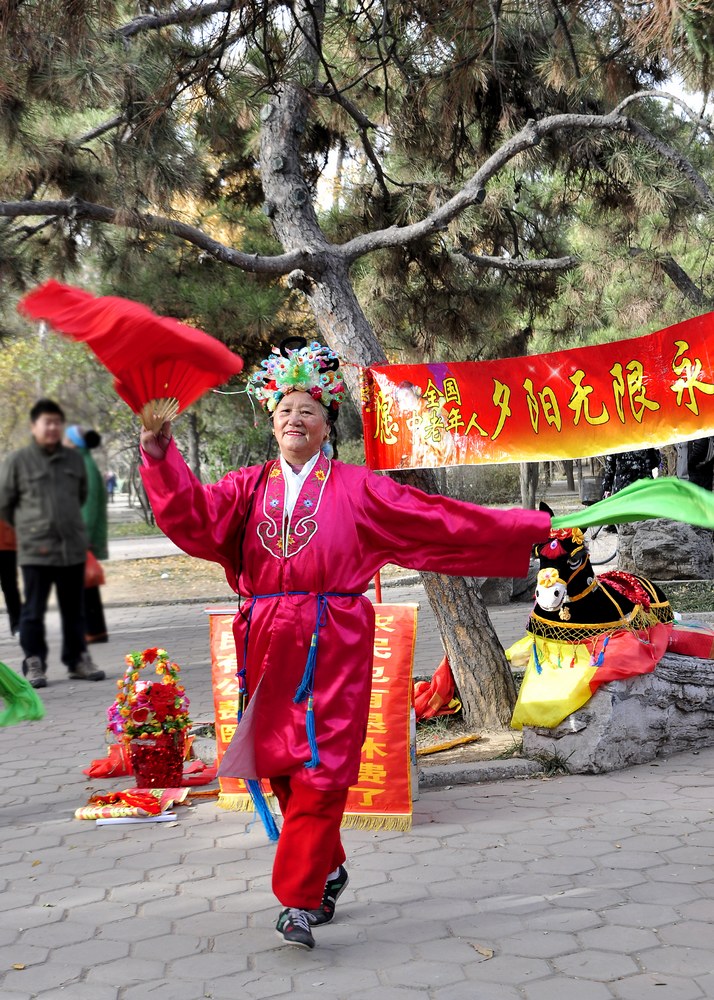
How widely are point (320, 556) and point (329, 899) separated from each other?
1.17 meters

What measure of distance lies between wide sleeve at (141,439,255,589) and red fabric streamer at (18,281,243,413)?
284 millimetres

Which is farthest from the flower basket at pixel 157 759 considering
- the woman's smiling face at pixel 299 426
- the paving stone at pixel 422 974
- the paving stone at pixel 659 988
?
the paving stone at pixel 659 988

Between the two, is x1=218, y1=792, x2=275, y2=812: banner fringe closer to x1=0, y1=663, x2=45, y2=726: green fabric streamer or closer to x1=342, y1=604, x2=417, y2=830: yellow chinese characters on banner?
Answer: x1=342, y1=604, x2=417, y2=830: yellow chinese characters on banner

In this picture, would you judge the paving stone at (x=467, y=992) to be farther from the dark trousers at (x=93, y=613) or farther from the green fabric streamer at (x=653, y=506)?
the dark trousers at (x=93, y=613)

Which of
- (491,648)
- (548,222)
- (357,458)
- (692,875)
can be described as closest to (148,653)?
(491,648)

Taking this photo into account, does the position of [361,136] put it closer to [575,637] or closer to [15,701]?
[575,637]

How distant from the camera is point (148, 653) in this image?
5.25m

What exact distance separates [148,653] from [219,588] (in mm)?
9447

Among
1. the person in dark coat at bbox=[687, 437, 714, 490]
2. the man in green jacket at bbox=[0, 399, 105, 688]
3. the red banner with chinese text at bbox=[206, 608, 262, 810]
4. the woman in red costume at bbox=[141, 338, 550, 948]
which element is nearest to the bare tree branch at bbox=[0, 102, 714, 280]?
the red banner with chinese text at bbox=[206, 608, 262, 810]

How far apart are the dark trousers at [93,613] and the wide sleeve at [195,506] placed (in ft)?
4.45

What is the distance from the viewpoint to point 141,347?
2.72 meters

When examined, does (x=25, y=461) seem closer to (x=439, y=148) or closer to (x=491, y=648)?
(x=491, y=648)

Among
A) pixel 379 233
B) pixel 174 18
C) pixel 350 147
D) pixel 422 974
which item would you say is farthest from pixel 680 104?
pixel 422 974

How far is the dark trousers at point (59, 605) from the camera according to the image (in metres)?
1.74
